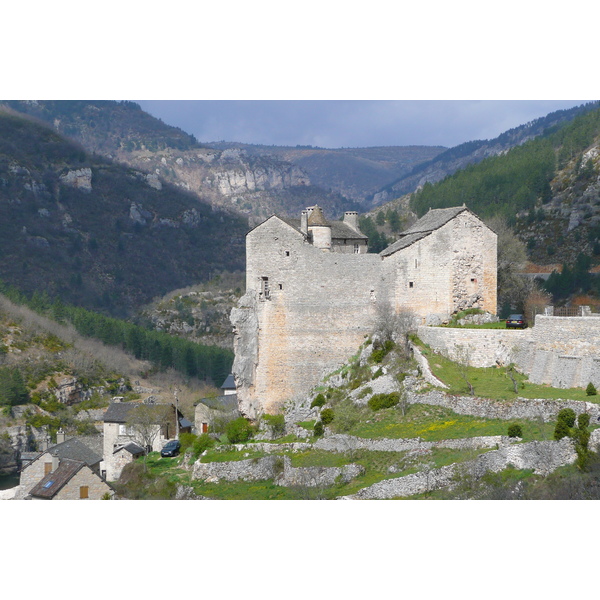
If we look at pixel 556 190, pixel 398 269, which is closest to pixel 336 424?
pixel 398 269

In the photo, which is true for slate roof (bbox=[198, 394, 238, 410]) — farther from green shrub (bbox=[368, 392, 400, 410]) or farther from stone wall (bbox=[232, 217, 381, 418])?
green shrub (bbox=[368, 392, 400, 410])

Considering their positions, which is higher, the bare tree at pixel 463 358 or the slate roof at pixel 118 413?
the bare tree at pixel 463 358

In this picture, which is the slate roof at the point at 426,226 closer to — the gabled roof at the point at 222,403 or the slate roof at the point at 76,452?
the gabled roof at the point at 222,403

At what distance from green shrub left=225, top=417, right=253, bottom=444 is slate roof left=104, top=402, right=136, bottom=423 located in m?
20.0

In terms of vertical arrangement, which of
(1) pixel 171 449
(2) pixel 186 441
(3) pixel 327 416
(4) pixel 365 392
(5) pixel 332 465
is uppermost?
(4) pixel 365 392

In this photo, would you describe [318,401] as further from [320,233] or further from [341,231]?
[341,231]

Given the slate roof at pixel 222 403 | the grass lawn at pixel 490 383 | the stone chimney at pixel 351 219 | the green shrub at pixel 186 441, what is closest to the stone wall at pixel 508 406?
the grass lawn at pixel 490 383

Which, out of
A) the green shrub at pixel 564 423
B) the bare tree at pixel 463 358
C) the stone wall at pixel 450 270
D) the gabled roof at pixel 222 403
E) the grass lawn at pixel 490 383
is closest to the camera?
the green shrub at pixel 564 423

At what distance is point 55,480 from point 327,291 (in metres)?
20.7

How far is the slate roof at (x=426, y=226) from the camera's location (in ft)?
171

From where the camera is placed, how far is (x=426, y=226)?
53906mm

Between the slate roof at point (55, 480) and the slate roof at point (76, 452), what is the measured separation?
10.3 m

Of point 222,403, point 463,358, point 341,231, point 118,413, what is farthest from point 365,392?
point 118,413

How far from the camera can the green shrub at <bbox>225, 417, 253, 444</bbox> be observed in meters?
53.5
